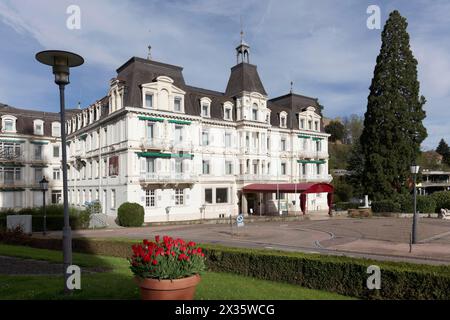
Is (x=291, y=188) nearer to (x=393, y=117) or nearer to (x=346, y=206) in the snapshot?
(x=393, y=117)

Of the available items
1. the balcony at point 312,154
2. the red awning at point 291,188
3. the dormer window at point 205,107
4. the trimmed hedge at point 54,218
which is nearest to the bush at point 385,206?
the red awning at point 291,188

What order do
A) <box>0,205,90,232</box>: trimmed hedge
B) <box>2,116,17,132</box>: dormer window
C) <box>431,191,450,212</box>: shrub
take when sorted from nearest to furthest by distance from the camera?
<box>0,205,90,232</box>: trimmed hedge
<box>431,191,450,212</box>: shrub
<box>2,116,17,132</box>: dormer window

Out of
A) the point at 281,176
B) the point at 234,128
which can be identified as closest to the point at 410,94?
the point at 281,176

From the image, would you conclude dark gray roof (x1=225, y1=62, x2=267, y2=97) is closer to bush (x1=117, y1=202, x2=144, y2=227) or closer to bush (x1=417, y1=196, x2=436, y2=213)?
bush (x1=117, y1=202, x2=144, y2=227)

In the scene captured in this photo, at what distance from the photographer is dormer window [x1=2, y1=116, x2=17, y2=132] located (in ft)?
156

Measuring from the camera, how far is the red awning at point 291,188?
37.3m

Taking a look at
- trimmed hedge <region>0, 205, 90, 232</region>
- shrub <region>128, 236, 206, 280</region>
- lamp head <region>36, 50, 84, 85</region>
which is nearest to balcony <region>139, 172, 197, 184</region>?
trimmed hedge <region>0, 205, 90, 232</region>

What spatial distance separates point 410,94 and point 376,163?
9431 millimetres

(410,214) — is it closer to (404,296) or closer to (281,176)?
(281,176)

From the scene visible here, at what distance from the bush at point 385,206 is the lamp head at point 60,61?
1552 inches

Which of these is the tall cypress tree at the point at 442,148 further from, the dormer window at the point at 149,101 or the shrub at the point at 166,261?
the shrub at the point at 166,261

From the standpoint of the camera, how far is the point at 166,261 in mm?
6715

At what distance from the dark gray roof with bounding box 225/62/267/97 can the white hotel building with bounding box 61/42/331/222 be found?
0.16 m

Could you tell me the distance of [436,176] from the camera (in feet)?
328
